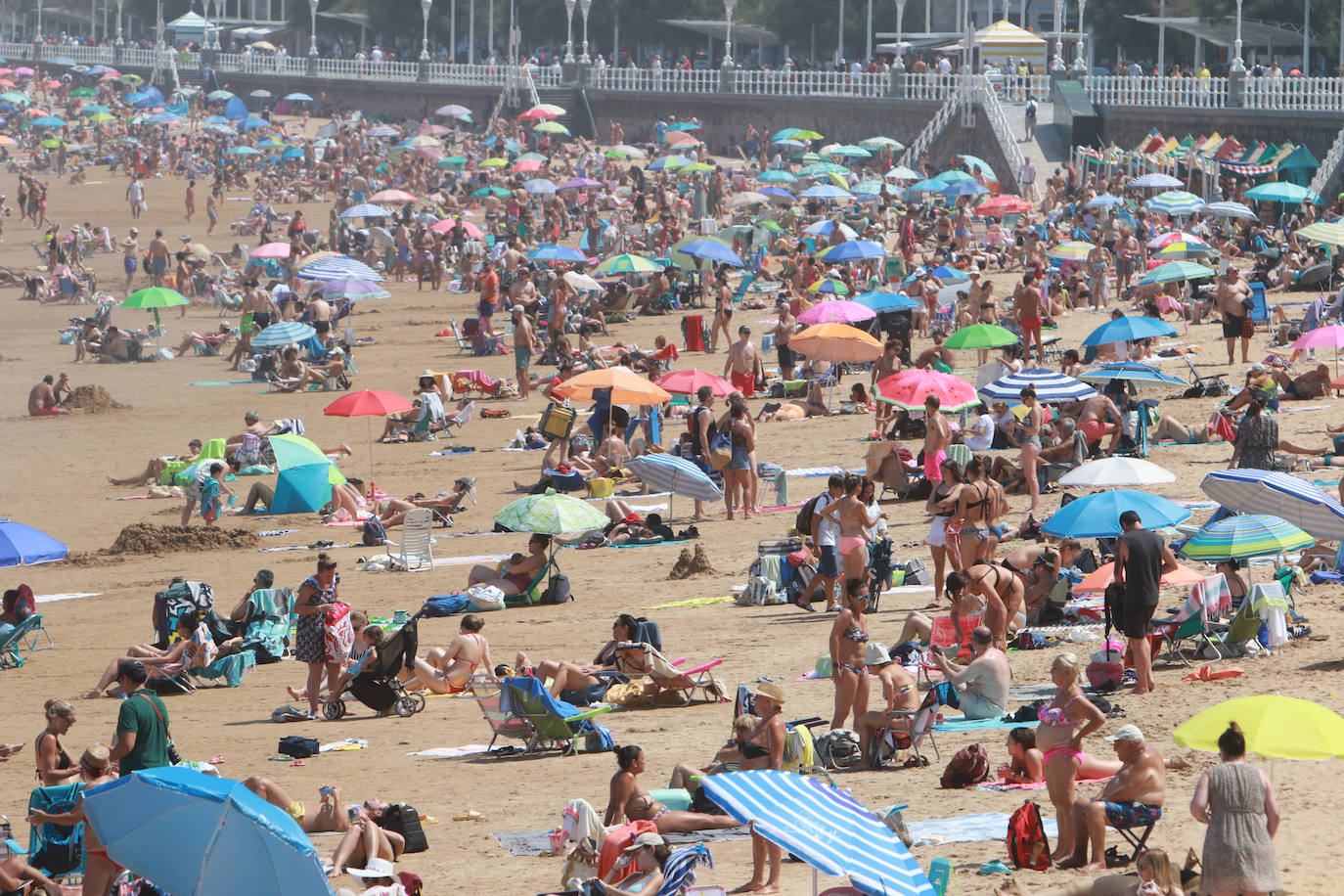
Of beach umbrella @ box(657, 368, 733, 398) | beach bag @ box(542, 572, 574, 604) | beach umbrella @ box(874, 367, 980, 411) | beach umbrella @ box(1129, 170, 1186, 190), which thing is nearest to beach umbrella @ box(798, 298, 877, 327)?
beach umbrella @ box(657, 368, 733, 398)

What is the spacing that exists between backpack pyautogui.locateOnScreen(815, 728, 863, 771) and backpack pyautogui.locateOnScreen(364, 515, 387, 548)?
7829 millimetres

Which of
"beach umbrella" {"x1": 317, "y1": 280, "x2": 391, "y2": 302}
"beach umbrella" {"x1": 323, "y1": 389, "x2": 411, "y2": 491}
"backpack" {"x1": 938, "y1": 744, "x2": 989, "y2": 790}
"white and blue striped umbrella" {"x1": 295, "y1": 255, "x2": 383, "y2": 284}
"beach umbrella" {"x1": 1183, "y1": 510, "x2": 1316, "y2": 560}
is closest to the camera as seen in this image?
"backpack" {"x1": 938, "y1": 744, "x2": 989, "y2": 790}

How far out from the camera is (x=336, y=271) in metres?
28.5

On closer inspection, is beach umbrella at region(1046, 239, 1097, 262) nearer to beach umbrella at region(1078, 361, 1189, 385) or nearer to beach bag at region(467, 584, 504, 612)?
beach umbrella at region(1078, 361, 1189, 385)

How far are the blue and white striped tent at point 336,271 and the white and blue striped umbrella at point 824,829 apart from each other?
71.7ft

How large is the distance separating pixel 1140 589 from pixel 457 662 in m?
4.48

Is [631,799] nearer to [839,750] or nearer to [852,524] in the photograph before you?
[839,750]

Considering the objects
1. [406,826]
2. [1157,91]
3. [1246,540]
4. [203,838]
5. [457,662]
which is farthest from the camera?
Result: [1157,91]

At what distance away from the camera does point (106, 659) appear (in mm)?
13570

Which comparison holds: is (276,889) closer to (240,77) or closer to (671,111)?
(671,111)

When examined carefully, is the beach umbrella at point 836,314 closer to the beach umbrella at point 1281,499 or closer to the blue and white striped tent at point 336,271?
the blue and white striped tent at point 336,271

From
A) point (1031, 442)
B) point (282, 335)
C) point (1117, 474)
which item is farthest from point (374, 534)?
point (282, 335)

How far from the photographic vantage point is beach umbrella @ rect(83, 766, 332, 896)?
23.1 ft

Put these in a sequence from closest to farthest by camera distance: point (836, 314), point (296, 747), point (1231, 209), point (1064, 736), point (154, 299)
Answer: point (1064, 736) < point (296, 747) < point (836, 314) < point (154, 299) < point (1231, 209)
